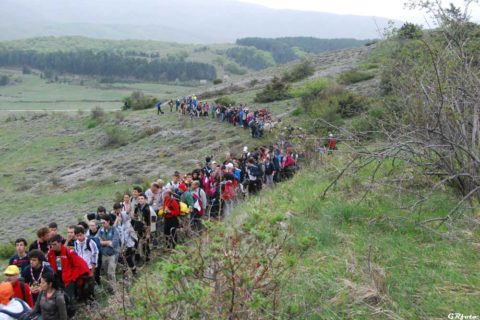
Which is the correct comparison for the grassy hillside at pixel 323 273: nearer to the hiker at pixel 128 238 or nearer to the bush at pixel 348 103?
the hiker at pixel 128 238

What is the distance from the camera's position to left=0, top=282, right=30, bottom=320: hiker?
229 inches

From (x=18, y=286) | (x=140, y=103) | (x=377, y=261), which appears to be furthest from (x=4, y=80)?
(x=377, y=261)

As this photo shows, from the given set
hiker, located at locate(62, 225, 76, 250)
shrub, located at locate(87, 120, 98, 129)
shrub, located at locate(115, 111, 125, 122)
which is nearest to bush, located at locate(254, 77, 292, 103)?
shrub, located at locate(115, 111, 125, 122)

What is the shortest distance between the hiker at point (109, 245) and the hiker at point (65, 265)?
0.95 meters

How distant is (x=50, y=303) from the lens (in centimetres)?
592

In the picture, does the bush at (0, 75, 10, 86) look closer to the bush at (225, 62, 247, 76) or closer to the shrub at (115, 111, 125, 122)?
the bush at (225, 62, 247, 76)

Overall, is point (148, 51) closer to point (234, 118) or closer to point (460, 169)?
point (234, 118)

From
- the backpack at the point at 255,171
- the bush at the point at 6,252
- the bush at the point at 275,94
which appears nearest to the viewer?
the backpack at the point at 255,171

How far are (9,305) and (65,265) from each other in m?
1.37

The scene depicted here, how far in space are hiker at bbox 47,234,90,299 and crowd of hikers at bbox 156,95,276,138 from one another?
16.4 meters

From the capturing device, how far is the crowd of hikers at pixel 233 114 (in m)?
25.8

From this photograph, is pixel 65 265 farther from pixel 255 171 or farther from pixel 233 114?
pixel 233 114

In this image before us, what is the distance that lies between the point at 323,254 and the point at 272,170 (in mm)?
7668

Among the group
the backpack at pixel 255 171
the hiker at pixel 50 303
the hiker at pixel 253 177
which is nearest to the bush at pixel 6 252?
the hiker at pixel 253 177
